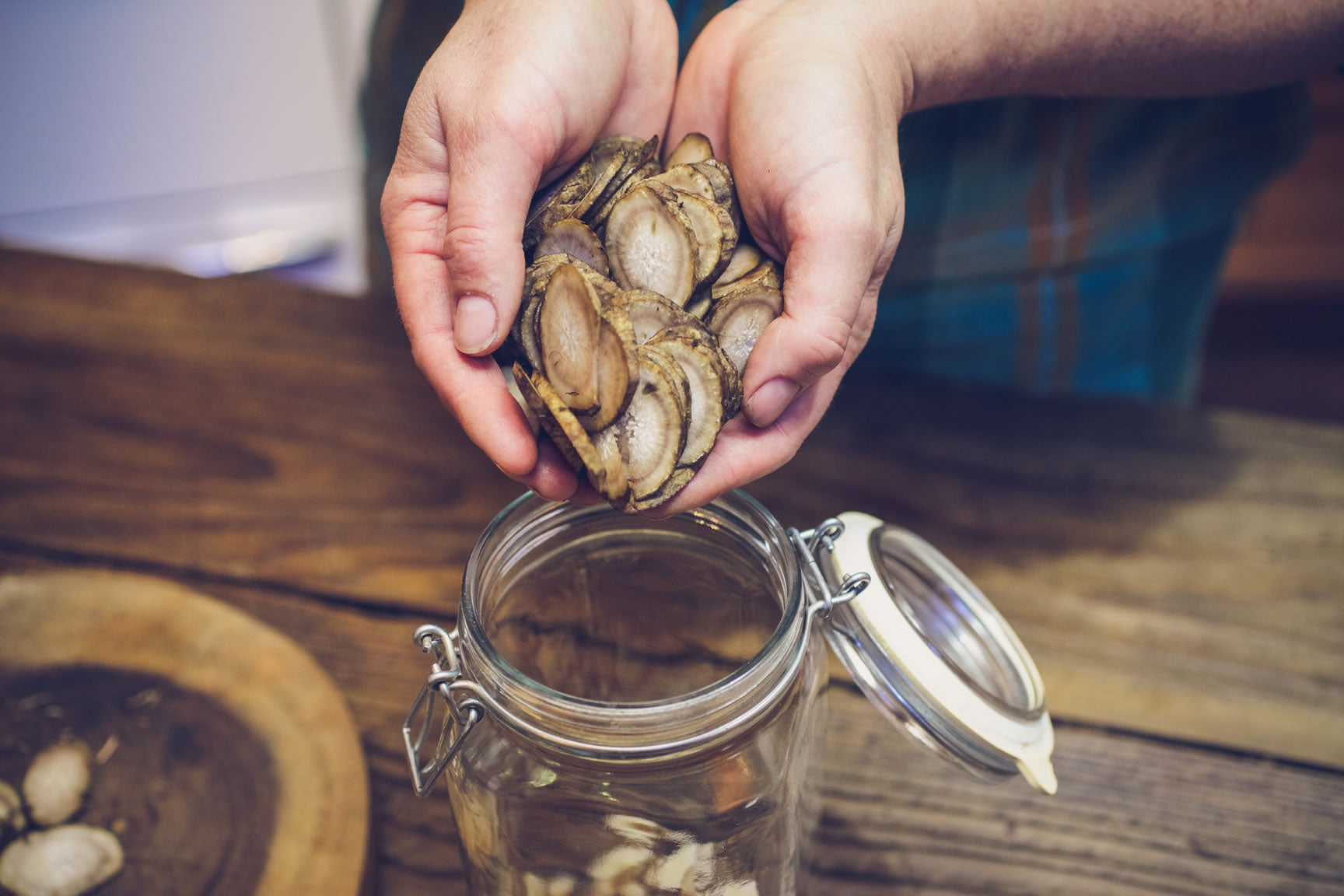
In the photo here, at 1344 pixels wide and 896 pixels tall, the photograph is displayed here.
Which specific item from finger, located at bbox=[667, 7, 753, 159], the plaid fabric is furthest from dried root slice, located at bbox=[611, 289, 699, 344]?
the plaid fabric

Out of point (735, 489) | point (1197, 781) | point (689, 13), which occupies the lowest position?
point (1197, 781)

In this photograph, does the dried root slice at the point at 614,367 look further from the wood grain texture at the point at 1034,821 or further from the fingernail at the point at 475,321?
the wood grain texture at the point at 1034,821

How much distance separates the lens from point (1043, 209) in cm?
100

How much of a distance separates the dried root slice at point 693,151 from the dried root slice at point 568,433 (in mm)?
217

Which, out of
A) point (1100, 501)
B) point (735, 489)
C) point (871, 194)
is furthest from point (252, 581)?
point (1100, 501)

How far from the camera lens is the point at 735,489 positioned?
0.57 meters

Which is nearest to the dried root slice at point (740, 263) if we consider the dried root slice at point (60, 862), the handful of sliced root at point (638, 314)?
the handful of sliced root at point (638, 314)

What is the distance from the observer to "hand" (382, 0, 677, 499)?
1.72 feet

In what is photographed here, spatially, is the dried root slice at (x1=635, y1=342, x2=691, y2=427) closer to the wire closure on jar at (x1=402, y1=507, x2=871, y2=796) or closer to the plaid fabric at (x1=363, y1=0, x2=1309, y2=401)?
the wire closure on jar at (x1=402, y1=507, x2=871, y2=796)

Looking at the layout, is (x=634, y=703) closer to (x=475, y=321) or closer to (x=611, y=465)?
(x=611, y=465)

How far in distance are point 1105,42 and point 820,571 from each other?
1.66 feet

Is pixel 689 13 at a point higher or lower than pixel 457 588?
higher

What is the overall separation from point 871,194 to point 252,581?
0.60m

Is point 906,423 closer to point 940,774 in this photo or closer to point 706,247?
point 940,774
